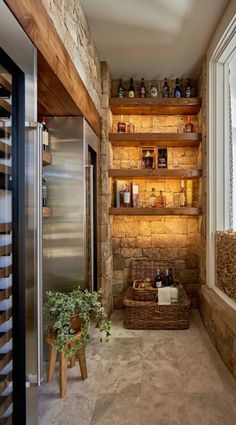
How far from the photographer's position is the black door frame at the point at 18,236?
4.76 feet

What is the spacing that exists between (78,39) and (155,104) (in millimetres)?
1567

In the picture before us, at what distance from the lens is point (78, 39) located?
8.30ft

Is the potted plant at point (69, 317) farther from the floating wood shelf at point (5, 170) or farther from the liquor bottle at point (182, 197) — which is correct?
the liquor bottle at point (182, 197)

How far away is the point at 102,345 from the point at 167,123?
2.86m

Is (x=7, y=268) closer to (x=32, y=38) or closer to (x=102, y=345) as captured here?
(x=32, y=38)

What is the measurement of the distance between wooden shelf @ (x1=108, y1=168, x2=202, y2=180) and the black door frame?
2.41 metres

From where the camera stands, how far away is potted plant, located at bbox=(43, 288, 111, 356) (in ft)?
6.70

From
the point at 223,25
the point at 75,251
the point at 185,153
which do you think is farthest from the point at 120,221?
the point at 223,25

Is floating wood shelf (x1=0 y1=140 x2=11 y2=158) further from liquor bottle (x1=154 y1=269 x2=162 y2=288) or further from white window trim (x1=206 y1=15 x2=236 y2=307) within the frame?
liquor bottle (x1=154 y1=269 x2=162 y2=288)

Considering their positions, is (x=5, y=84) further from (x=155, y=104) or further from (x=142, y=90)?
(x=142, y=90)

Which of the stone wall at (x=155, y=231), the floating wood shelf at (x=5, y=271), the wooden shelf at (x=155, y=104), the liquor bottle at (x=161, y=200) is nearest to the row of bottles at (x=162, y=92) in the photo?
the wooden shelf at (x=155, y=104)

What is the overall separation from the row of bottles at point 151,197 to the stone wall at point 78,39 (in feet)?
3.51

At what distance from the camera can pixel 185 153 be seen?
4219 millimetres

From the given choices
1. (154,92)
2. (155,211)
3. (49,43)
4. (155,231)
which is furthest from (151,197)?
(49,43)
